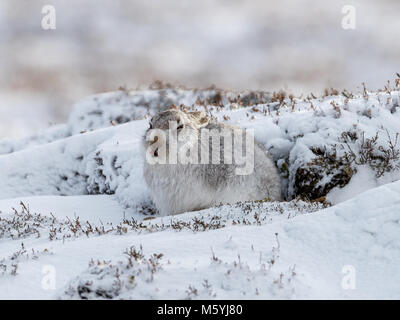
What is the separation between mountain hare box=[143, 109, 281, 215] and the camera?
8.38 meters

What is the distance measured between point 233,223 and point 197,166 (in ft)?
7.14

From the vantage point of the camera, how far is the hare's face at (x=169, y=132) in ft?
27.0

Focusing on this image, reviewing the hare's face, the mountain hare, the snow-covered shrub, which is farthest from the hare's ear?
the snow-covered shrub

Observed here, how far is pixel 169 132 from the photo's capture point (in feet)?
27.0

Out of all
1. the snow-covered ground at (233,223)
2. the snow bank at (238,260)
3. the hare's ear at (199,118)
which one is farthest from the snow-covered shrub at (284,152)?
the snow bank at (238,260)

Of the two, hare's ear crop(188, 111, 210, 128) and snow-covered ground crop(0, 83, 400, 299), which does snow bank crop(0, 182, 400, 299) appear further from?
hare's ear crop(188, 111, 210, 128)

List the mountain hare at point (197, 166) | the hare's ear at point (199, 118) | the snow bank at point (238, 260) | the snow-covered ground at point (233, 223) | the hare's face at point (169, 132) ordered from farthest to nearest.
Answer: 1. the hare's ear at point (199, 118)
2. the mountain hare at point (197, 166)
3. the hare's face at point (169, 132)
4. the snow-covered ground at point (233, 223)
5. the snow bank at point (238, 260)

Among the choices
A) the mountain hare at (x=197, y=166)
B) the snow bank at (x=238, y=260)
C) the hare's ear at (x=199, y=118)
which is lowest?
the snow bank at (x=238, y=260)

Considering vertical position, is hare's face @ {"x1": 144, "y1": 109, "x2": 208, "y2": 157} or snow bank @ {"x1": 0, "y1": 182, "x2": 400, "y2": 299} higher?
hare's face @ {"x1": 144, "y1": 109, "x2": 208, "y2": 157}

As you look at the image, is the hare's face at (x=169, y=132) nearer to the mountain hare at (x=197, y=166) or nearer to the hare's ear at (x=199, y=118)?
the mountain hare at (x=197, y=166)

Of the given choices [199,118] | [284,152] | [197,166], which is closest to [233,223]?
[197,166]

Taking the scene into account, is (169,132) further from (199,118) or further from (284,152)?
(284,152)

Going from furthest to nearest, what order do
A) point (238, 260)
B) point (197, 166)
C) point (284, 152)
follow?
point (284, 152) → point (197, 166) → point (238, 260)
